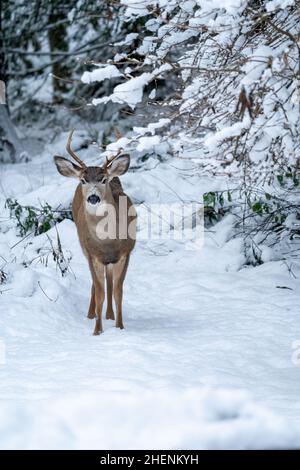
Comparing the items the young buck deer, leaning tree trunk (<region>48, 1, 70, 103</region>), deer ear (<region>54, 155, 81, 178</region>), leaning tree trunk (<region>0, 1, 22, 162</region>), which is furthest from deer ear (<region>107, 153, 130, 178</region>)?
leaning tree trunk (<region>48, 1, 70, 103</region>)

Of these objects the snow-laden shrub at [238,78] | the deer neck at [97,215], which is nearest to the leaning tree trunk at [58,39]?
the deer neck at [97,215]

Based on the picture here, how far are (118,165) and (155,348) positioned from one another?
63.5 inches

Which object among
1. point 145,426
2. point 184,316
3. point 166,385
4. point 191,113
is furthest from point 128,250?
point 145,426

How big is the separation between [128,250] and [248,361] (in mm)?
1608

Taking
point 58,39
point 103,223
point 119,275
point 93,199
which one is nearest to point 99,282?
point 119,275

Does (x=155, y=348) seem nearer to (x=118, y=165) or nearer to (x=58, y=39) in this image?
(x=118, y=165)

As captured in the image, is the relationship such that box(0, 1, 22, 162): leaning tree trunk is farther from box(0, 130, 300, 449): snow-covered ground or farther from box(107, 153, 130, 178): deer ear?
box(107, 153, 130, 178): deer ear

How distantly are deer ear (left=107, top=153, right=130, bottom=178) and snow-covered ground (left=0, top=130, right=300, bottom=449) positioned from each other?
3.86 feet

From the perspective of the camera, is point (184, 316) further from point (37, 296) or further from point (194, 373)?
point (194, 373)

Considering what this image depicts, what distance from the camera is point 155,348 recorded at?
6.93m

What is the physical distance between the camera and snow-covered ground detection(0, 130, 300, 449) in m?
5.24

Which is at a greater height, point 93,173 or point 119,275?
point 93,173

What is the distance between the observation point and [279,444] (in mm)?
5102

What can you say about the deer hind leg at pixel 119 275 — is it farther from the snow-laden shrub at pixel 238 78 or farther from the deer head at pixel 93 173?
the snow-laden shrub at pixel 238 78
